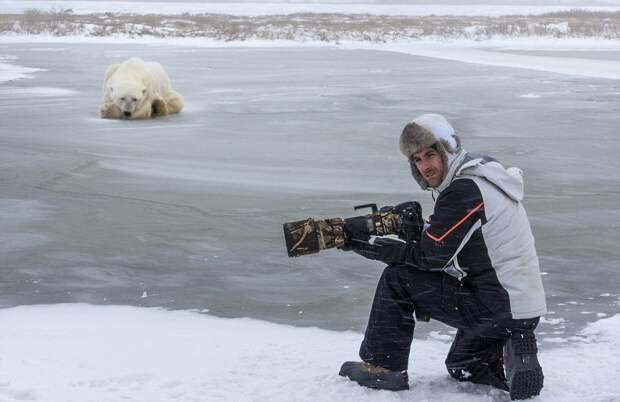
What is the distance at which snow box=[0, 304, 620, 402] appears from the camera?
336 cm

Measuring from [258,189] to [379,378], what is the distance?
4.19 meters

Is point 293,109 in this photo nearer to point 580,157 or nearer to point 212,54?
point 580,157

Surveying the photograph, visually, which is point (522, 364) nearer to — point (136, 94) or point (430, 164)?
point (430, 164)

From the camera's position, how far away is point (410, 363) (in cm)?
371

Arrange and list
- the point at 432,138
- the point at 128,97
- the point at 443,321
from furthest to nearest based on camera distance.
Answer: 1. the point at 128,97
2. the point at 443,321
3. the point at 432,138

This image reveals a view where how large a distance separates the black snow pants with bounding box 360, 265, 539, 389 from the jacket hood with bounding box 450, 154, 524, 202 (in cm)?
39

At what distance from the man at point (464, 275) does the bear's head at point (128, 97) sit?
9733 millimetres

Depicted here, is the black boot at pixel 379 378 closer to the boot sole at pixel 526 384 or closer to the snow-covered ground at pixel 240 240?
the snow-covered ground at pixel 240 240

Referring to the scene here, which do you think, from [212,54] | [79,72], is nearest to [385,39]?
[212,54]

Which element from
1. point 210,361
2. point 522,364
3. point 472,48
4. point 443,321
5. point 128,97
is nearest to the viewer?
point 522,364

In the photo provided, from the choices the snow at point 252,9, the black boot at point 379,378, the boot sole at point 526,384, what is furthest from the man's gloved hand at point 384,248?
the snow at point 252,9

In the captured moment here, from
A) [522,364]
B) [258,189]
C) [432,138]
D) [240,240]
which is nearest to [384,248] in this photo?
[432,138]

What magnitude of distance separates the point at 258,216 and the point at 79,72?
1541cm

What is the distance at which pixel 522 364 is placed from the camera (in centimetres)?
322
